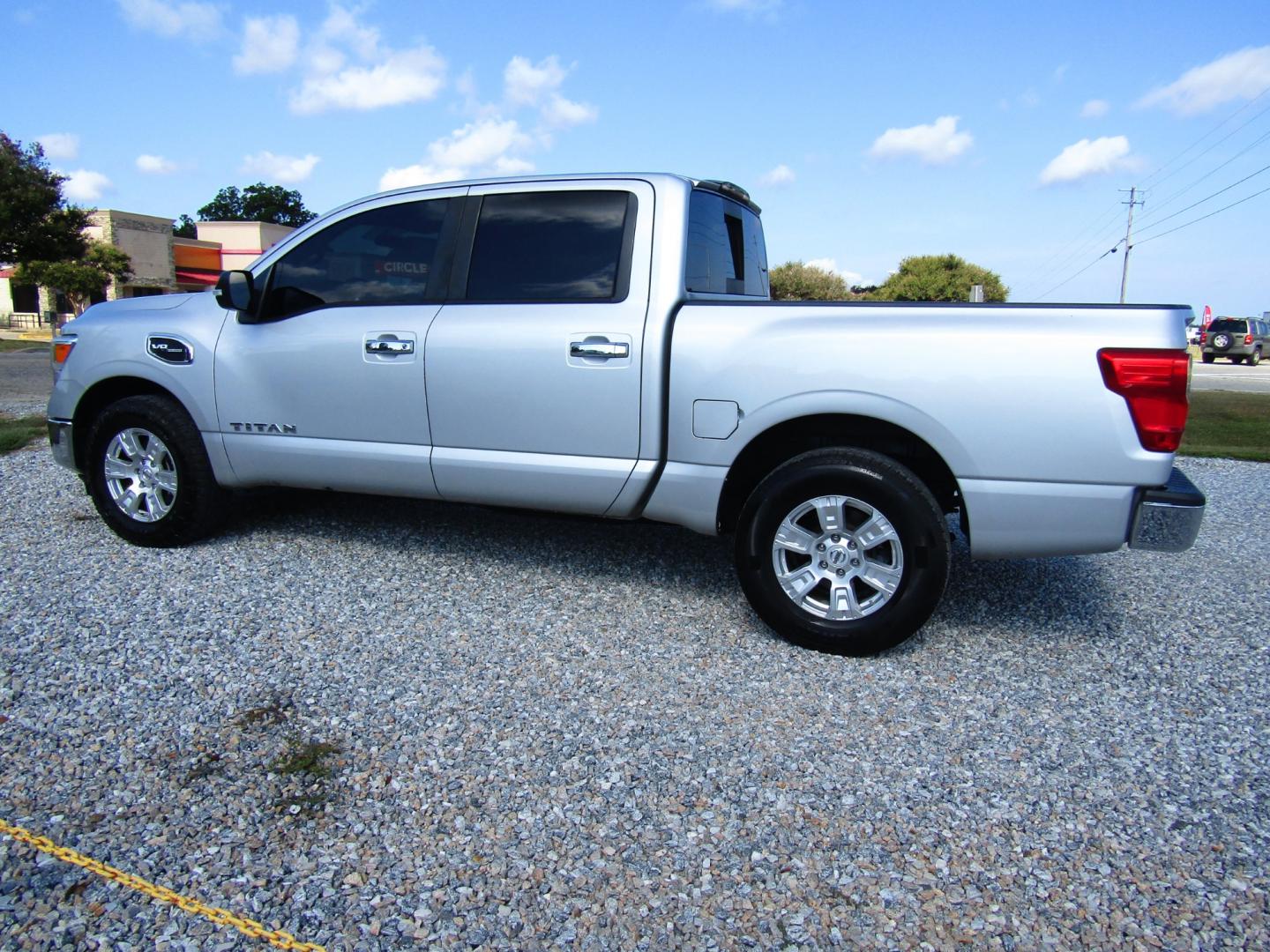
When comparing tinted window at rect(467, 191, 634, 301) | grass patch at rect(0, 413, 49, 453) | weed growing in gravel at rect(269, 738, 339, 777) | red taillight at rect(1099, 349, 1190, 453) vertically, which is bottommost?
weed growing in gravel at rect(269, 738, 339, 777)

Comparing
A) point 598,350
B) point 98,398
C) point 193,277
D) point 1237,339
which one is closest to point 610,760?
point 598,350

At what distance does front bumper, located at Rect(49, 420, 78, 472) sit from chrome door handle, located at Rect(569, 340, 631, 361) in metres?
3.10

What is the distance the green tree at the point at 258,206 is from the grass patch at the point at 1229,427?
8763 centimetres

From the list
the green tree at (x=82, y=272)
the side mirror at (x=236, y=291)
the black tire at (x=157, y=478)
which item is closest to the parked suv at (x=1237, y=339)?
the side mirror at (x=236, y=291)

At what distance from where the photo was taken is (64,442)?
4977 millimetres

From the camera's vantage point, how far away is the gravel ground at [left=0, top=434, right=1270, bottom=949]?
2.14 metres

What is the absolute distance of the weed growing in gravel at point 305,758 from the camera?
2697 millimetres

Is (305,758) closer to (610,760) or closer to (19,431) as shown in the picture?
(610,760)

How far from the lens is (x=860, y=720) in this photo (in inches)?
123

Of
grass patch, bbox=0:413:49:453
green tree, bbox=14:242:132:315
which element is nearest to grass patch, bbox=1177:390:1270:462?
grass patch, bbox=0:413:49:453

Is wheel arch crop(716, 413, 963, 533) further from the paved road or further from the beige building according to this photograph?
the beige building

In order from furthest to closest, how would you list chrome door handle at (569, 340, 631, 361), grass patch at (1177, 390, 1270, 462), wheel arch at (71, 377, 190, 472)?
grass patch at (1177, 390, 1270, 462) < wheel arch at (71, 377, 190, 472) < chrome door handle at (569, 340, 631, 361)

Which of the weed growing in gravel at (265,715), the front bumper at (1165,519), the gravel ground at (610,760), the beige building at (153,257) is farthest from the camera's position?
the beige building at (153,257)

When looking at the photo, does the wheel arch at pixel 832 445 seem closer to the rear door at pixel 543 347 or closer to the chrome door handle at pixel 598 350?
the rear door at pixel 543 347
